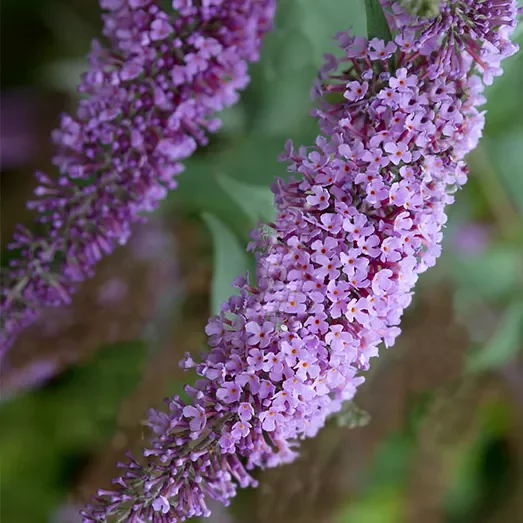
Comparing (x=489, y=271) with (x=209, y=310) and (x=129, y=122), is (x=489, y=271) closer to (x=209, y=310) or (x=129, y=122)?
(x=209, y=310)

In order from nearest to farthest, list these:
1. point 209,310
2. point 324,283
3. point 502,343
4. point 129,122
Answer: point 324,283
point 129,122
point 209,310
point 502,343

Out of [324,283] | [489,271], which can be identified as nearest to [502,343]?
[489,271]

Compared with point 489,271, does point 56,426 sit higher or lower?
higher

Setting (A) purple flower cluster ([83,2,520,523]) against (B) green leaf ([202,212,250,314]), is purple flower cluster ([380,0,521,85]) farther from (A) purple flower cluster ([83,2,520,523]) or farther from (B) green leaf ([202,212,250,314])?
(B) green leaf ([202,212,250,314])

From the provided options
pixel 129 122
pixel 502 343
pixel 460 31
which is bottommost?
pixel 502 343

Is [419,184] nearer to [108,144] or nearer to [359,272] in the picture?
[359,272]
